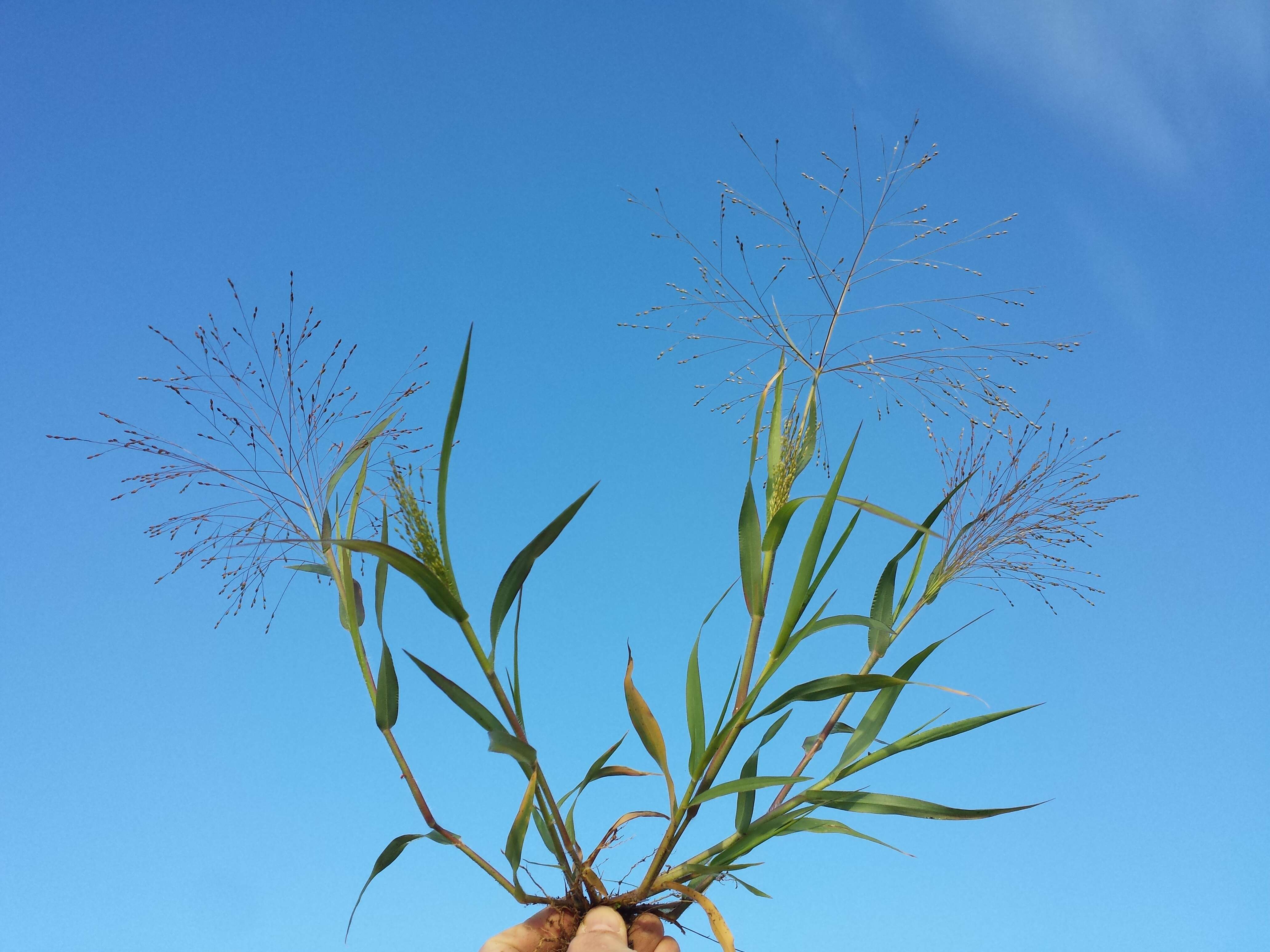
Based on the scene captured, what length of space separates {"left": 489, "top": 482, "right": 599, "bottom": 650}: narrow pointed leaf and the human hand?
0.53 m

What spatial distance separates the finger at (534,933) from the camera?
178 cm

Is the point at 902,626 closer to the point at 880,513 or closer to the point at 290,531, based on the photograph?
the point at 880,513

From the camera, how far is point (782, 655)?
6.01 ft

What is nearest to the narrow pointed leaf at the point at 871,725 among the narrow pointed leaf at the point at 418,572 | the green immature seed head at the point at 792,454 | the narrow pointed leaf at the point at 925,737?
the narrow pointed leaf at the point at 925,737

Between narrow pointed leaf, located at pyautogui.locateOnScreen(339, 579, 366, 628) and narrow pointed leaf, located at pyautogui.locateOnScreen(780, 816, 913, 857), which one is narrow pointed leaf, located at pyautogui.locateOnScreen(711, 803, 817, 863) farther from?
narrow pointed leaf, located at pyautogui.locateOnScreen(339, 579, 366, 628)

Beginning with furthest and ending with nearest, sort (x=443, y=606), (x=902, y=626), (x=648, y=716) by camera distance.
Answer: (x=902, y=626) < (x=648, y=716) < (x=443, y=606)

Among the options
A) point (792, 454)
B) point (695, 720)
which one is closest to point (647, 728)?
point (695, 720)

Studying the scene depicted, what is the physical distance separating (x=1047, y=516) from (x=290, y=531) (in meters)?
1.54

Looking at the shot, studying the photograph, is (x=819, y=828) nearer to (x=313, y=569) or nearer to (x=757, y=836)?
(x=757, y=836)

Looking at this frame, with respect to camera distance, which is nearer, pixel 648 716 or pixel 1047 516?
pixel 648 716

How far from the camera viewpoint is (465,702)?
173 cm

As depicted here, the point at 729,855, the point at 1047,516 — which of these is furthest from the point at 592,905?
the point at 1047,516

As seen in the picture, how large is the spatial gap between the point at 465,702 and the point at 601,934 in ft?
1.56

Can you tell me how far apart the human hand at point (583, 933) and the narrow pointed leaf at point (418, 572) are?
1.94 ft
